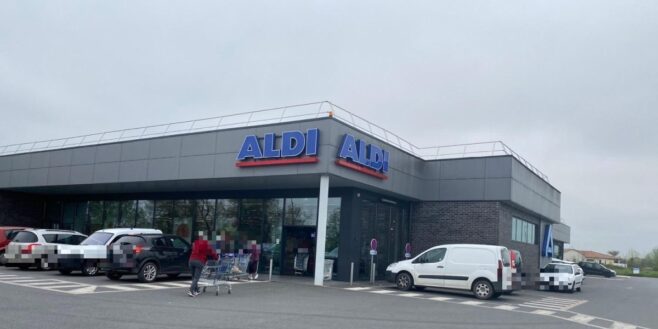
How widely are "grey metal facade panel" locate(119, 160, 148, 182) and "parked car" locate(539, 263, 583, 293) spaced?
18.7 m

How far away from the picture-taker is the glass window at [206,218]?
26.7 m

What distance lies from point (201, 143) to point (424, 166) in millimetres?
10097

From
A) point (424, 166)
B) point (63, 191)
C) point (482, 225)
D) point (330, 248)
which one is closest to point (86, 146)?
point (63, 191)

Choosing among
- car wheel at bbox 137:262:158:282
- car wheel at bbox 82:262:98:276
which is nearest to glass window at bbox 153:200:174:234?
car wheel at bbox 82:262:98:276

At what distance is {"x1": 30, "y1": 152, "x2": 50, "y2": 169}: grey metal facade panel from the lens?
98.4ft

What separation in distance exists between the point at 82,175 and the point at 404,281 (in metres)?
16.8

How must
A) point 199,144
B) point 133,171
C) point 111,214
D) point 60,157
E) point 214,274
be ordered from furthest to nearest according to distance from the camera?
point 111,214
point 60,157
point 133,171
point 199,144
point 214,274

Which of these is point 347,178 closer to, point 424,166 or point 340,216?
point 340,216

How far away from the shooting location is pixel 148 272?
18094mm

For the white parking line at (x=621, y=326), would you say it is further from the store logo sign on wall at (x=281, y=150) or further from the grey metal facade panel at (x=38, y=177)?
the grey metal facade panel at (x=38, y=177)

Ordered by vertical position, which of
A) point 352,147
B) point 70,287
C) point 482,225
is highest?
point 352,147

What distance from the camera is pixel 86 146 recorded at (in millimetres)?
27922

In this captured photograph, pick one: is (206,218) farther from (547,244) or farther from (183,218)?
(547,244)

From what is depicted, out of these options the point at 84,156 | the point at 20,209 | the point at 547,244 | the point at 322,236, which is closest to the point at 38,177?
the point at 84,156
